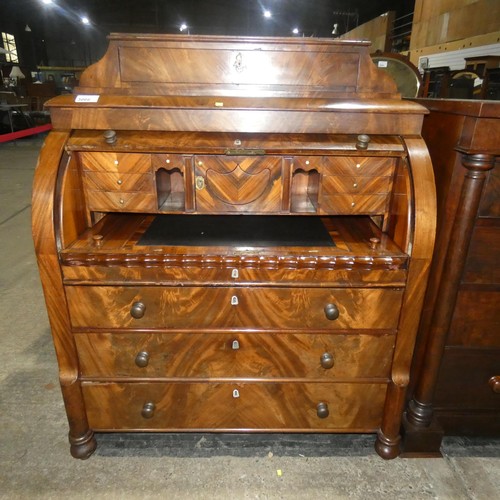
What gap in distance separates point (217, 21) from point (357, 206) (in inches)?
953

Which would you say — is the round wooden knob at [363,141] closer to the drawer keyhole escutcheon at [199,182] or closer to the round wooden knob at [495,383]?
the drawer keyhole escutcheon at [199,182]

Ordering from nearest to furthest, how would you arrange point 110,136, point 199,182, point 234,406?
point 110,136 < point 199,182 < point 234,406

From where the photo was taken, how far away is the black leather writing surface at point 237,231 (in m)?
1.60

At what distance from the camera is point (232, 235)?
65.8 inches

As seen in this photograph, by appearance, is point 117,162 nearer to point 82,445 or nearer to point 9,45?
point 82,445

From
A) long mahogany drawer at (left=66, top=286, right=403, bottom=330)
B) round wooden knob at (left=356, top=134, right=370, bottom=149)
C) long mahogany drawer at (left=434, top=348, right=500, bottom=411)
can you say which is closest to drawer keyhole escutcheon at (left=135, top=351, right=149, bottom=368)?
long mahogany drawer at (left=66, top=286, right=403, bottom=330)

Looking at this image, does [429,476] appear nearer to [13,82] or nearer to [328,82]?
[328,82]

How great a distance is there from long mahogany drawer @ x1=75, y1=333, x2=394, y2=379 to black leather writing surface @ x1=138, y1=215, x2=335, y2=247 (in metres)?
0.39

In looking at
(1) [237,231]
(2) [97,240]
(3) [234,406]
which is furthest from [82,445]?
(1) [237,231]

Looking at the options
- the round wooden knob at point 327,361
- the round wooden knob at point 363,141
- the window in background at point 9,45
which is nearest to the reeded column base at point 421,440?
the round wooden knob at point 327,361

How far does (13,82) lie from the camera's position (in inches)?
642

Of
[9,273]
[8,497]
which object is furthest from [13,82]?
[8,497]

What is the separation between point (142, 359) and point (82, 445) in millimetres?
581

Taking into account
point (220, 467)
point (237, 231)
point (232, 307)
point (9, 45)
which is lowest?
point (220, 467)
